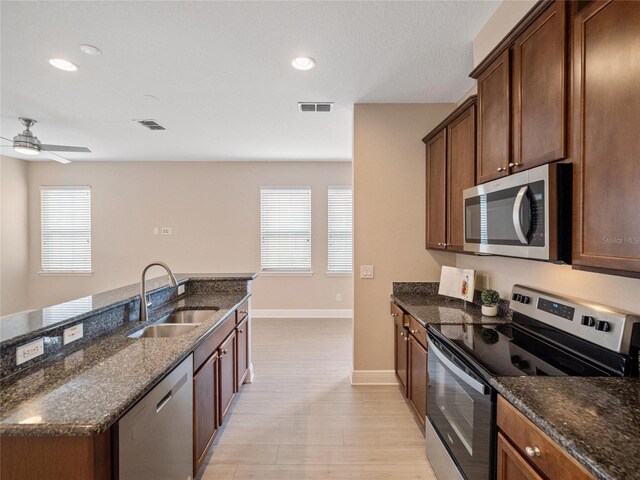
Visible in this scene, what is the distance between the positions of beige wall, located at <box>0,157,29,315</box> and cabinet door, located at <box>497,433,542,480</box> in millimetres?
7214

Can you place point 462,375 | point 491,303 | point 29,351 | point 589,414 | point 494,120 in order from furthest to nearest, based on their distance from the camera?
point 491,303
point 494,120
point 462,375
point 29,351
point 589,414

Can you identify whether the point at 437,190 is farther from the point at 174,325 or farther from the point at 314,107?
the point at 174,325

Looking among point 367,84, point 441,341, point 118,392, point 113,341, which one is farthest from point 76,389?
point 367,84

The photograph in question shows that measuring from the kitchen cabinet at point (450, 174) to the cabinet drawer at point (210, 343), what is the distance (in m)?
1.88

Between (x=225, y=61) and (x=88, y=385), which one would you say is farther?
(x=225, y=61)

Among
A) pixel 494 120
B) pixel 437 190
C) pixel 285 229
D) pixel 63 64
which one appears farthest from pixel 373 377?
pixel 63 64

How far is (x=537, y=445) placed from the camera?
983 mm

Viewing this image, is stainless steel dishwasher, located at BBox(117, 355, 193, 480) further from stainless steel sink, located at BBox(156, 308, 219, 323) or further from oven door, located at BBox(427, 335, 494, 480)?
oven door, located at BBox(427, 335, 494, 480)

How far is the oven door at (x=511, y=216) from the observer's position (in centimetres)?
131

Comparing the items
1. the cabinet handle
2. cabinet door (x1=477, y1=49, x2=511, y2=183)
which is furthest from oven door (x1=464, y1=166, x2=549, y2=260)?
the cabinet handle

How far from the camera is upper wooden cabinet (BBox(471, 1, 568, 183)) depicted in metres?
1.27

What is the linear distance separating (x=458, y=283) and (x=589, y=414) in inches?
65.7

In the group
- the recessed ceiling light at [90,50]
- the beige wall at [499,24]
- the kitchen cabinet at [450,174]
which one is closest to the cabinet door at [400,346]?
the kitchen cabinet at [450,174]

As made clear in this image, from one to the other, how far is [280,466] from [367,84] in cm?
302
